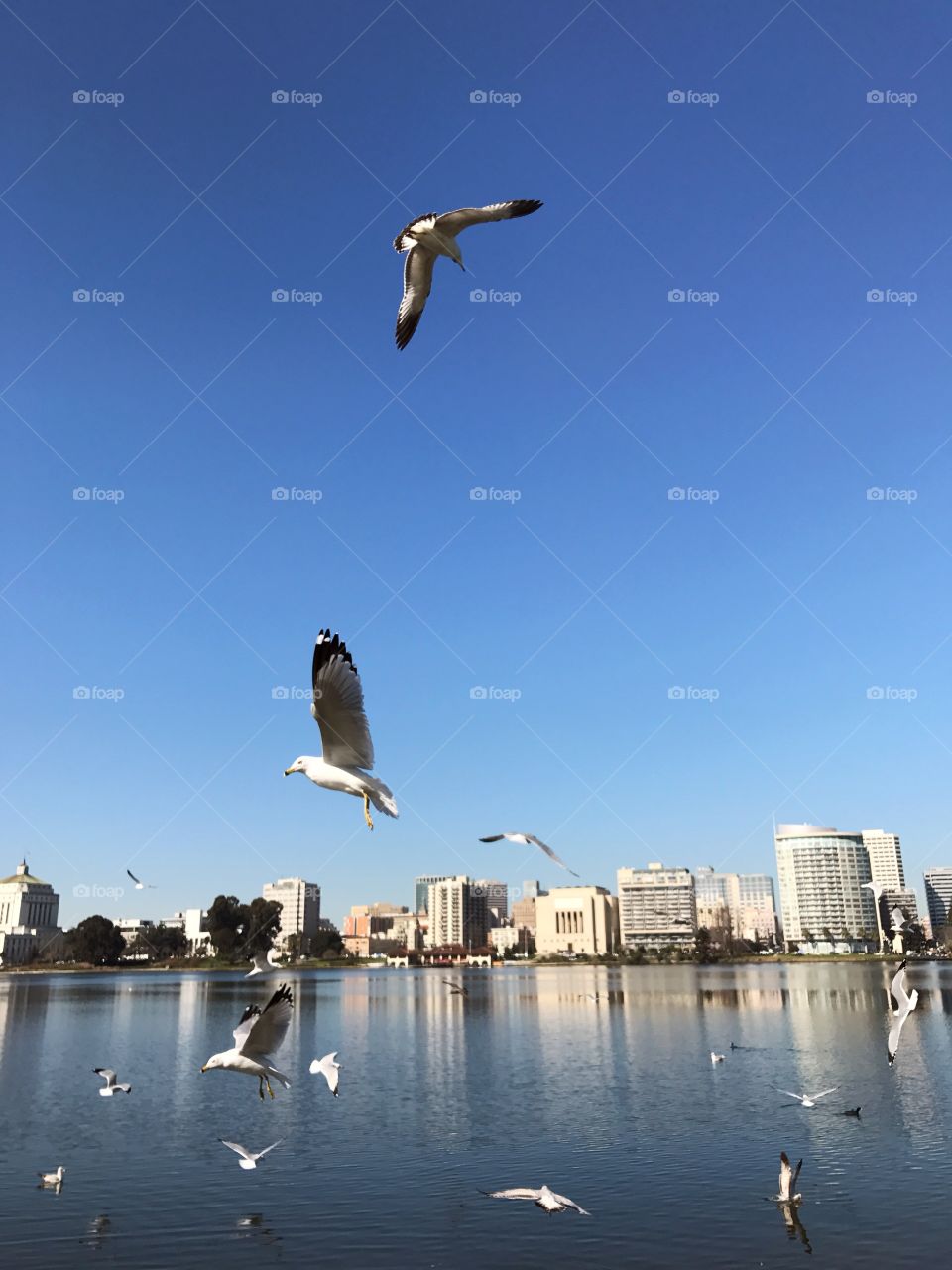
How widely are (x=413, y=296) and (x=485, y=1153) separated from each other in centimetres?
2170

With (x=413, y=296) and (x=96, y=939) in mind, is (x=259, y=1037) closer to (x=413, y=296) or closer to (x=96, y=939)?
(x=413, y=296)

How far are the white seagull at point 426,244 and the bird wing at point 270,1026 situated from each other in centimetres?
1183

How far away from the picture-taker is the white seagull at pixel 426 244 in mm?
15430

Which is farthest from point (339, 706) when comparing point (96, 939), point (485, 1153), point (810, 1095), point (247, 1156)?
point (96, 939)

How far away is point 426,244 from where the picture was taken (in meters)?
16.3

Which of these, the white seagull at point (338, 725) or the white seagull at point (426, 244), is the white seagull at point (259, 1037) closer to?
the white seagull at point (338, 725)

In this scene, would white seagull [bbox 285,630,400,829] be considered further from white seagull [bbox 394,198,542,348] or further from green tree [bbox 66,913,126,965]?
green tree [bbox 66,913,126,965]

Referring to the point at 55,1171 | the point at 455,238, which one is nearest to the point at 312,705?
the point at 455,238

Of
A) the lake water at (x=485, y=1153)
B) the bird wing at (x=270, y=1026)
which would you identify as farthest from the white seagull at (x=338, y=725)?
the lake water at (x=485, y=1153)

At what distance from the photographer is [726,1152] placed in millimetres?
25422

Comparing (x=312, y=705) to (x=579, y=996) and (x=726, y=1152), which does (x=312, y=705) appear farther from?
(x=579, y=996)

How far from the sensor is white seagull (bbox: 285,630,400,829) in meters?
13.4

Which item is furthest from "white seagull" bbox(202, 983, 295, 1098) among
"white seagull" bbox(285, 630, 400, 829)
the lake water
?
"white seagull" bbox(285, 630, 400, 829)

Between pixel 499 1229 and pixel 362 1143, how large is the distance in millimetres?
7927
